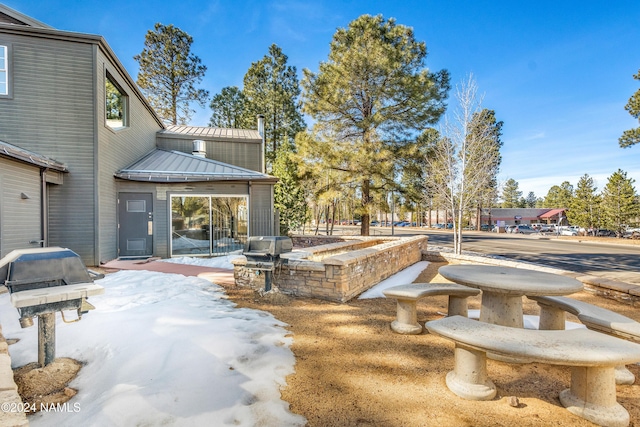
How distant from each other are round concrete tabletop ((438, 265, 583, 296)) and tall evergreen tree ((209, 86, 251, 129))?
1063 inches

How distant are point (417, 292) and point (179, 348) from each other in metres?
2.98

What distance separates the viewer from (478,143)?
12.1 meters

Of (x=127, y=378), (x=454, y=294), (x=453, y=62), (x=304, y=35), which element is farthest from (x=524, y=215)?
(x=127, y=378)

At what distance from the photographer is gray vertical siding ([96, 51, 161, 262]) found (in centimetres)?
813

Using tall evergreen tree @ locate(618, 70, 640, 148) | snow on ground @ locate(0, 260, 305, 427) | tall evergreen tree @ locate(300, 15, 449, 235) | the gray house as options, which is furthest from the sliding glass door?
tall evergreen tree @ locate(618, 70, 640, 148)

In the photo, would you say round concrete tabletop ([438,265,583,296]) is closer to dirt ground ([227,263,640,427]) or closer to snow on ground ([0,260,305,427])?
dirt ground ([227,263,640,427])

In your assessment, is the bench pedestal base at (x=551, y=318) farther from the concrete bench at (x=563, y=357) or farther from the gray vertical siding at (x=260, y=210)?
the gray vertical siding at (x=260, y=210)

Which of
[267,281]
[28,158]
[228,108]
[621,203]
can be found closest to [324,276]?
[267,281]

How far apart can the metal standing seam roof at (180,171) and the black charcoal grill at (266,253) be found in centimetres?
543

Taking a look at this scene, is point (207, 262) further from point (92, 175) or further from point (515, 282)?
point (515, 282)

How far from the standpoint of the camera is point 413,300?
3932 millimetres

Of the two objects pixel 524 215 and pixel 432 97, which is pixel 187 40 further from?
pixel 524 215

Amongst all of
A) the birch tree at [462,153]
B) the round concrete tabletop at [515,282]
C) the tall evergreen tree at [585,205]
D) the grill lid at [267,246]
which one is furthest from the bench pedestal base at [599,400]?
the tall evergreen tree at [585,205]

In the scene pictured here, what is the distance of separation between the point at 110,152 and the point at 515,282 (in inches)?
410
